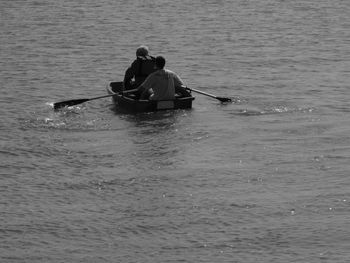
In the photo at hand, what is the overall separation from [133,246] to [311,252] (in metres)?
2.30

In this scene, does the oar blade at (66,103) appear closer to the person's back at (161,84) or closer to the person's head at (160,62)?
the person's back at (161,84)

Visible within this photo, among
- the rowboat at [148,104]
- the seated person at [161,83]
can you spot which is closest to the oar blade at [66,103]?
the rowboat at [148,104]

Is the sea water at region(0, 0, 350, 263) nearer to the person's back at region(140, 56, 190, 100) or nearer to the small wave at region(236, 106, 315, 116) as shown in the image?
the small wave at region(236, 106, 315, 116)

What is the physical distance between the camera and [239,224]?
15.2m

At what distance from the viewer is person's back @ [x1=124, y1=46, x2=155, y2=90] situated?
22.8 meters

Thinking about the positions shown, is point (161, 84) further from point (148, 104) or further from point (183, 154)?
point (183, 154)

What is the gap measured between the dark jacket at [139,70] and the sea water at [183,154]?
2.48ft

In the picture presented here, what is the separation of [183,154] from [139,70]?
4.07 meters

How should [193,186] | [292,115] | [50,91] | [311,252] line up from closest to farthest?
[311,252] < [193,186] < [292,115] < [50,91]

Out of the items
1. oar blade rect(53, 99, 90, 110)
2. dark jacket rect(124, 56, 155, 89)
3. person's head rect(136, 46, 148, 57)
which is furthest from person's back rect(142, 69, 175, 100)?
oar blade rect(53, 99, 90, 110)

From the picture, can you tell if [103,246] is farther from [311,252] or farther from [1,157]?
[1,157]

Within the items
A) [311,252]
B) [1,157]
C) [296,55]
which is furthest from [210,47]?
[311,252]

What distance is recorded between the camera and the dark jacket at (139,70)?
22.8 m

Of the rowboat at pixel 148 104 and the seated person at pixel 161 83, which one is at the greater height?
the seated person at pixel 161 83
